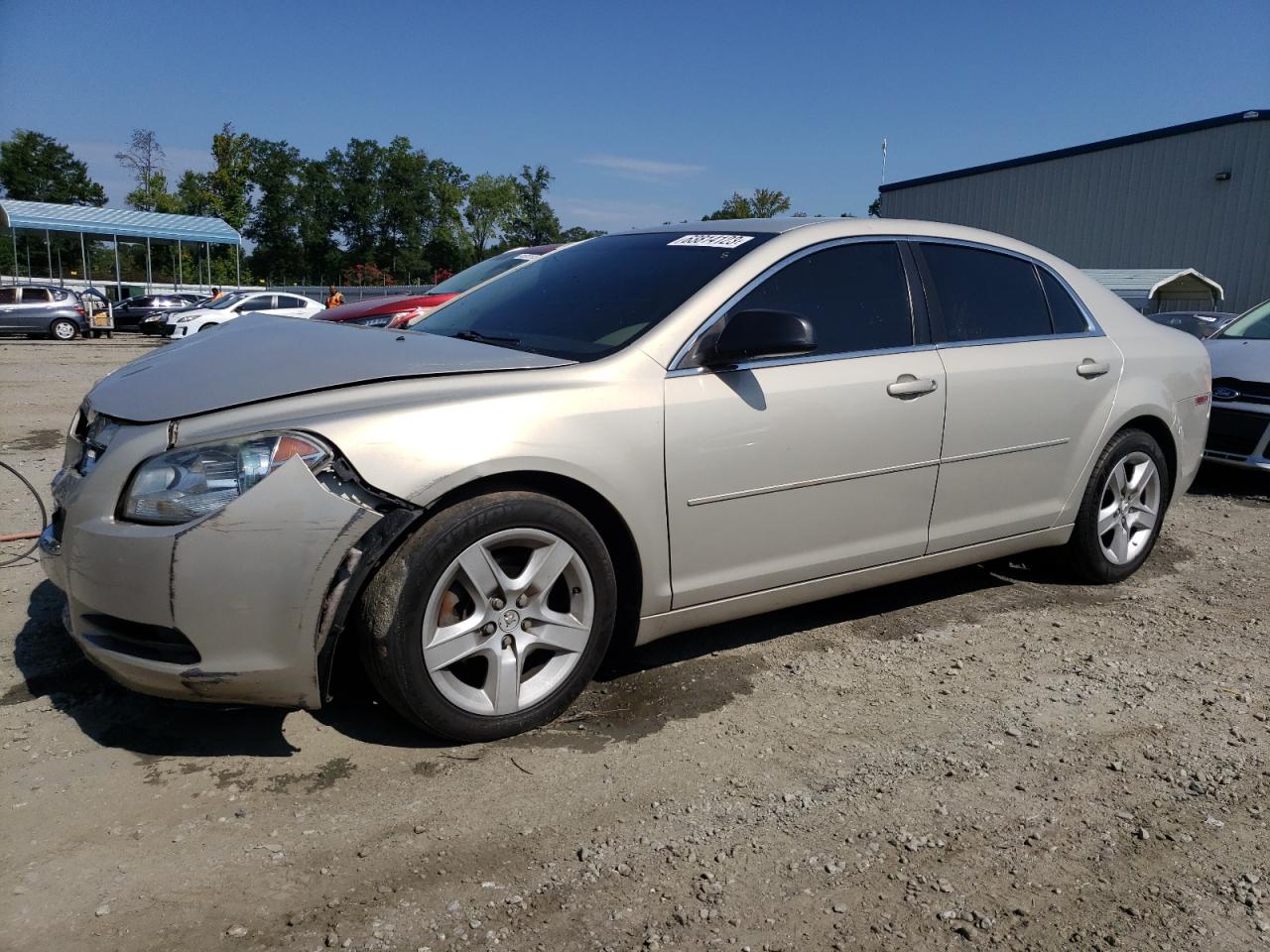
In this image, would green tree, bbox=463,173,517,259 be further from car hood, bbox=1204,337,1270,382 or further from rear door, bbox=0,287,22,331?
car hood, bbox=1204,337,1270,382

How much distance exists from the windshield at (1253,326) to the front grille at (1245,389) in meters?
0.68

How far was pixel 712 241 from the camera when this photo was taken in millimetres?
3629

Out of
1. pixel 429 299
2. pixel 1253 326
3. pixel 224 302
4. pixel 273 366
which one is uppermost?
pixel 224 302

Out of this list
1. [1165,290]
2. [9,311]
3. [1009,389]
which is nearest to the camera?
[1009,389]

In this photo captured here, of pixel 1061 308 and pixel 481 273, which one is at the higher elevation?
pixel 481 273

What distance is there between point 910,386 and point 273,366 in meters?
2.21

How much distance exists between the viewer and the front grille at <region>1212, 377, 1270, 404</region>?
6488 millimetres

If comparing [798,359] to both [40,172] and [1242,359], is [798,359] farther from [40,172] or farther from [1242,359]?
[40,172]

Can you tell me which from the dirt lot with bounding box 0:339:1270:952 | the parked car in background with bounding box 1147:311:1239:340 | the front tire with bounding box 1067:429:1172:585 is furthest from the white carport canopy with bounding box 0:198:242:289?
the front tire with bounding box 1067:429:1172:585

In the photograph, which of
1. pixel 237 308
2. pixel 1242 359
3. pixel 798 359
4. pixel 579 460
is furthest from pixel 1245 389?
pixel 237 308

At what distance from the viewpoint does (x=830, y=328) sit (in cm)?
349

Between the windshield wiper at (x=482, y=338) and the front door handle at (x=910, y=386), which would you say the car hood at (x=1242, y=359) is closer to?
the front door handle at (x=910, y=386)

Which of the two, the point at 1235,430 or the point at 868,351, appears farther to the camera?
the point at 1235,430

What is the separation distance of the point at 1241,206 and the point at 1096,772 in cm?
2928
